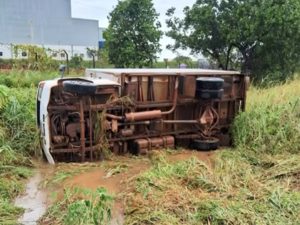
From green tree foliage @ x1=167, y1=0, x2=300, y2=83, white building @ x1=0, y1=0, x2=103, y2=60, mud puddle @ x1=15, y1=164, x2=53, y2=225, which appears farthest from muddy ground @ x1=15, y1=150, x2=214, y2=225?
white building @ x1=0, y1=0, x2=103, y2=60

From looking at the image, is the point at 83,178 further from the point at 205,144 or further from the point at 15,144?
the point at 205,144

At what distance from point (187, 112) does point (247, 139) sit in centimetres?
103

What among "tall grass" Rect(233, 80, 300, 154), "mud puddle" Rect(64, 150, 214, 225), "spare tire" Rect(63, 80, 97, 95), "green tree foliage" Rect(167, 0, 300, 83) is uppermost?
"green tree foliage" Rect(167, 0, 300, 83)

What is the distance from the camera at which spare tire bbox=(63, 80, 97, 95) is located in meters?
5.12

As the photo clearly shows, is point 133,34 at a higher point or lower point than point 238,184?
higher

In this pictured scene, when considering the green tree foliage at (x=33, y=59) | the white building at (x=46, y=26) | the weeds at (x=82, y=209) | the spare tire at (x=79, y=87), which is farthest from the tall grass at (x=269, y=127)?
the white building at (x=46, y=26)

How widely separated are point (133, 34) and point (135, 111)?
9.79 metres

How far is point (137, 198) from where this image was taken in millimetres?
3896

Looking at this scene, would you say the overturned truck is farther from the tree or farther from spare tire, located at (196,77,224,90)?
the tree

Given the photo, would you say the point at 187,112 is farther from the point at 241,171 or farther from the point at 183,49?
the point at 183,49

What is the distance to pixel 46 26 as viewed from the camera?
1594 inches

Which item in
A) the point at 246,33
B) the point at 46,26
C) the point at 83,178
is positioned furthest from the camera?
the point at 46,26

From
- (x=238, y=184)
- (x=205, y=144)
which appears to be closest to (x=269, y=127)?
(x=205, y=144)

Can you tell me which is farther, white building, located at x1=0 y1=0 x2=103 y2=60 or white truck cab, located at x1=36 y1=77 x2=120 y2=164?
white building, located at x1=0 y1=0 x2=103 y2=60
